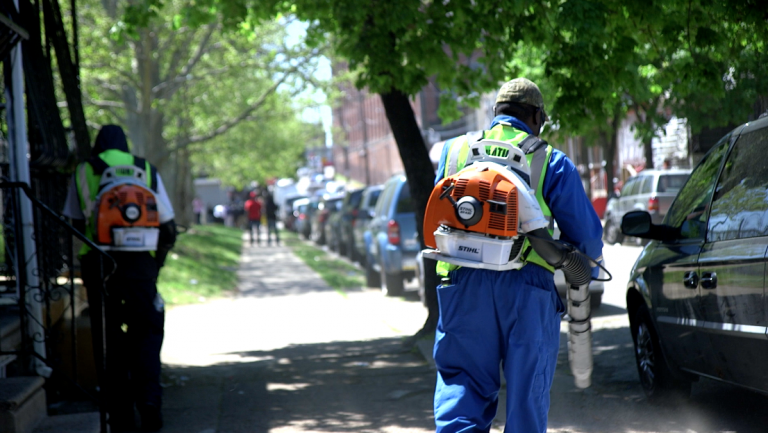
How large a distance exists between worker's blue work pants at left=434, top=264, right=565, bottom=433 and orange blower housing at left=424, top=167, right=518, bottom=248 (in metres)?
0.21

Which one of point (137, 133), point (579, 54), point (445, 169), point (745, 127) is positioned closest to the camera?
point (445, 169)

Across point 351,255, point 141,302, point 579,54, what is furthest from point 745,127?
point 351,255

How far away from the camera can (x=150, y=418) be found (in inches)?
233

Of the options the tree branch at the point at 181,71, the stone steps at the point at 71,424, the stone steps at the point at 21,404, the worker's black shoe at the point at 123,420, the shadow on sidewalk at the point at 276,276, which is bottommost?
the shadow on sidewalk at the point at 276,276

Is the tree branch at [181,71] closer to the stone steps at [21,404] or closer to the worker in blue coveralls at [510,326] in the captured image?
the stone steps at [21,404]

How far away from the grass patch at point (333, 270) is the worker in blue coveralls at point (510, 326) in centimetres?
1259

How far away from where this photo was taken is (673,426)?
18.3 ft

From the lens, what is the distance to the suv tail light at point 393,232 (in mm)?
14453

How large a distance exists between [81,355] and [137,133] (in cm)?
1690

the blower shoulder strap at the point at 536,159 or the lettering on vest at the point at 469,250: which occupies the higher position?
the blower shoulder strap at the point at 536,159

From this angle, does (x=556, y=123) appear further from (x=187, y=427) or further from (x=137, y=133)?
(x=137, y=133)

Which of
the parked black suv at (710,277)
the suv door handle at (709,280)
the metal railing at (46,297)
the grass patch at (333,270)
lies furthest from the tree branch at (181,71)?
the suv door handle at (709,280)

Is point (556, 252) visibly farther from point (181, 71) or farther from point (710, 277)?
point (181, 71)

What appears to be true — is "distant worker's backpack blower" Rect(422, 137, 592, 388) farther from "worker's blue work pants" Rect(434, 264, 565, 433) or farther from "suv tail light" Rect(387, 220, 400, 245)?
"suv tail light" Rect(387, 220, 400, 245)
